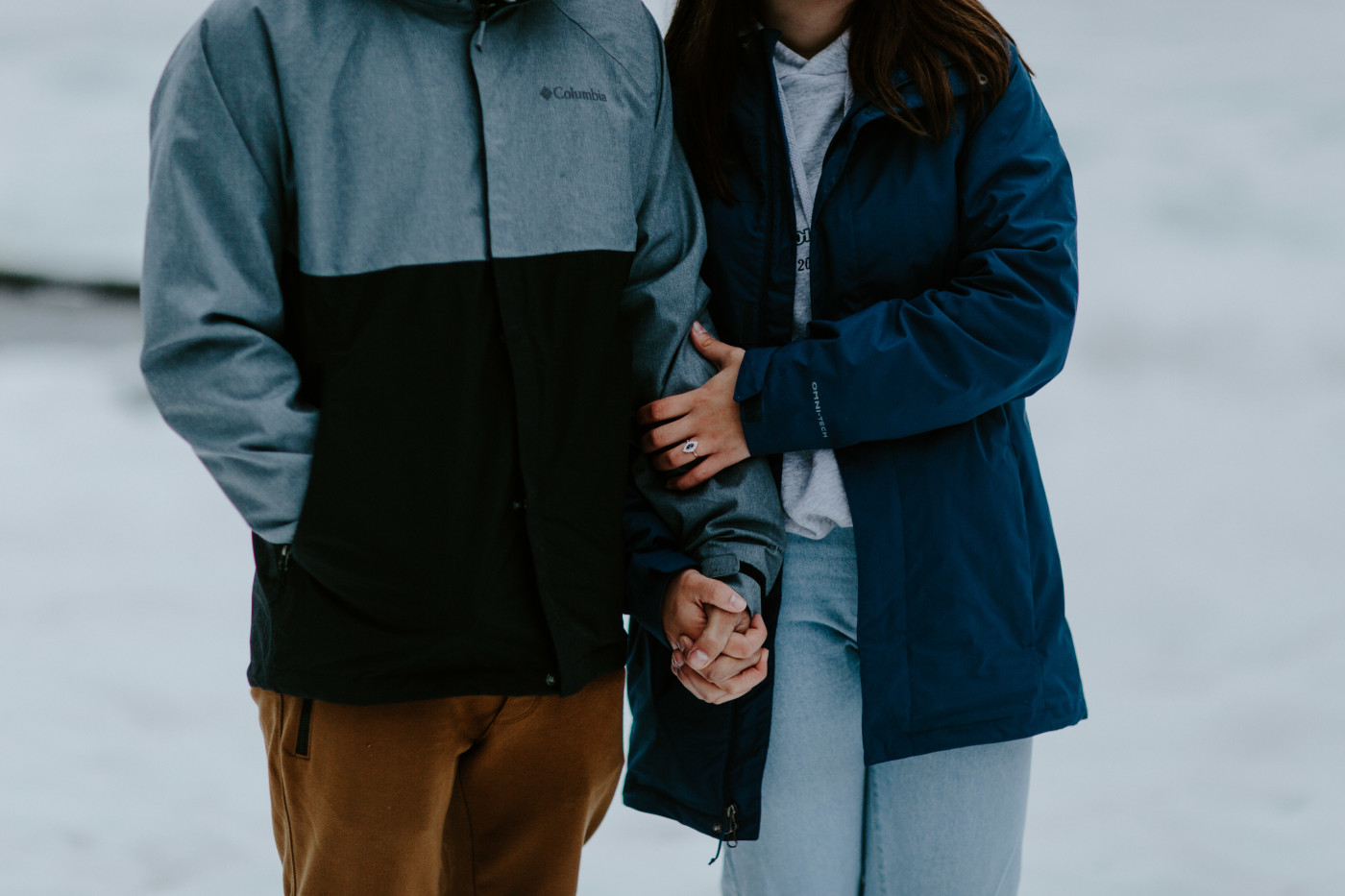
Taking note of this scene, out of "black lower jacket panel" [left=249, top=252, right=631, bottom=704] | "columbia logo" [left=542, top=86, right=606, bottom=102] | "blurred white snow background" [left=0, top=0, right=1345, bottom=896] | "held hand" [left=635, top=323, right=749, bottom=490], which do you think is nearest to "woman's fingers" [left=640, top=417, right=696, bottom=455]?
"held hand" [left=635, top=323, right=749, bottom=490]

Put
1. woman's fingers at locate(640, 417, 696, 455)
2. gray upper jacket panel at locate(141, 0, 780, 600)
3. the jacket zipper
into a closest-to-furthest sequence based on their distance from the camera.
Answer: gray upper jacket panel at locate(141, 0, 780, 600)
the jacket zipper
woman's fingers at locate(640, 417, 696, 455)

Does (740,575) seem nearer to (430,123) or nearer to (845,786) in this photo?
(845,786)

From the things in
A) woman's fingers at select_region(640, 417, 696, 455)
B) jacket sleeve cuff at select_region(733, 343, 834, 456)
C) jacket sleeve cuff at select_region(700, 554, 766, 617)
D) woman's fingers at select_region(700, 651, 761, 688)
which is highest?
jacket sleeve cuff at select_region(733, 343, 834, 456)

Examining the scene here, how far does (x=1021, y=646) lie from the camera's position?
4.08 ft

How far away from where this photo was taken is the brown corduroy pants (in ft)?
3.69

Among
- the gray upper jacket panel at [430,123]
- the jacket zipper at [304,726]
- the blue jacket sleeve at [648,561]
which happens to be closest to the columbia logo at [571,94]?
the gray upper jacket panel at [430,123]

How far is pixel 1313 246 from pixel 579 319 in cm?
443

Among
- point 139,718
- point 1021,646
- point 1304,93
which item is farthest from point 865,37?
point 1304,93

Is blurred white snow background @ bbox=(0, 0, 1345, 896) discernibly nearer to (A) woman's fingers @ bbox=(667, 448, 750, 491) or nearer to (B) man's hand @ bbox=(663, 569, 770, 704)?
(A) woman's fingers @ bbox=(667, 448, 750, 491)

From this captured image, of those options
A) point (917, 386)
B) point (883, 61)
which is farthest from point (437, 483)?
point (883, 61)

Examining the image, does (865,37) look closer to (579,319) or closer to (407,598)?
(579,319)

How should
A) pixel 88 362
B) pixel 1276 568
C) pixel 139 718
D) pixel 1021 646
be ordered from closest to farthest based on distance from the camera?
pixel 1021 646, pixel 139 718, pixel 1276 568, pixel 88 362

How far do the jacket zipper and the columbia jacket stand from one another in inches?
1.1

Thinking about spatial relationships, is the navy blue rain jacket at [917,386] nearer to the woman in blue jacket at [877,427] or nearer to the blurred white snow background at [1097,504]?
the woman in blue jacket at [877,427]
